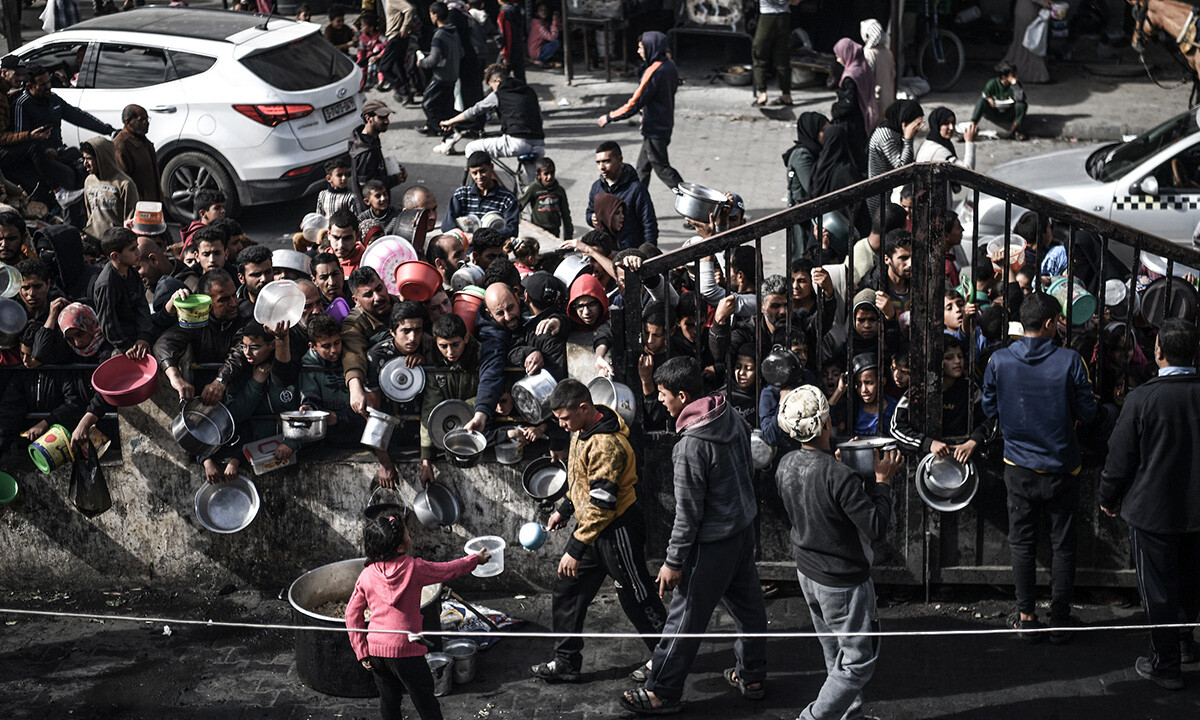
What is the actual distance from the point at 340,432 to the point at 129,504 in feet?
3.75

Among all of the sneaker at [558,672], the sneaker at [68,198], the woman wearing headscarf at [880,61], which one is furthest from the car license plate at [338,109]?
the sneaker at [558,672]

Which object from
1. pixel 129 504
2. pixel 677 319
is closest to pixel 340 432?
pixel 129 504

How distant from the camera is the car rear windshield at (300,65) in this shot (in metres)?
11.8

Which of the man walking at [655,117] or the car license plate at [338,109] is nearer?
the man walking at [655,117]

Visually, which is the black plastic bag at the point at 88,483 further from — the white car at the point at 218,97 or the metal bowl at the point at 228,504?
the white car at the point at 218,97

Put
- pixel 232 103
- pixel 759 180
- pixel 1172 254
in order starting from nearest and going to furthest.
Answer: pixel 1172 254 → pixel 232 103 → pixel 759 180

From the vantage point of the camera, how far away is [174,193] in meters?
11.9

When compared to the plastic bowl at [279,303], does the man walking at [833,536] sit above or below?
Result: below

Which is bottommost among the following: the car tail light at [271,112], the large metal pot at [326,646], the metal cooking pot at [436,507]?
the large metal pot at [326,646]

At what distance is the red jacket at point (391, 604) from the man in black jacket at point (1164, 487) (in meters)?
2.86

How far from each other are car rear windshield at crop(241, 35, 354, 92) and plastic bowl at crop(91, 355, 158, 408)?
19.1 ft

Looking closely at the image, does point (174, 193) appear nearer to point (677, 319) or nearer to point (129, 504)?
point (129, 504)

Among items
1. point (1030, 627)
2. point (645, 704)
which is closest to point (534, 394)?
point (645, 704)

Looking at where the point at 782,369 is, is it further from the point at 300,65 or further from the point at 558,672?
the point at 300,65
